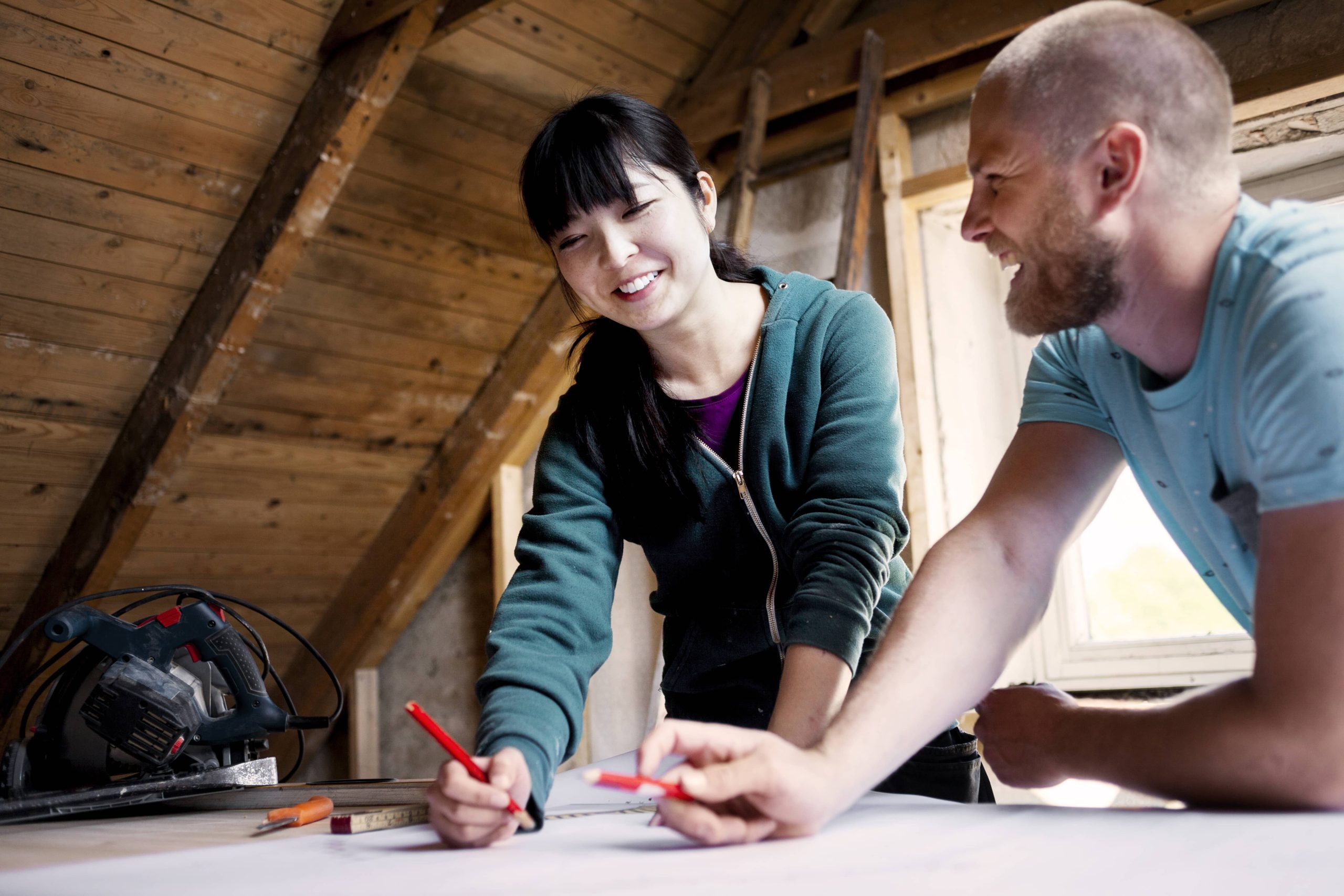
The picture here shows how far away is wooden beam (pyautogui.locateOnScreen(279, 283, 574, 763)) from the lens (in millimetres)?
3398

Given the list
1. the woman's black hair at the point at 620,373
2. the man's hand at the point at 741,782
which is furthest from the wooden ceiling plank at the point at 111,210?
the man's hand at the point at 741,782

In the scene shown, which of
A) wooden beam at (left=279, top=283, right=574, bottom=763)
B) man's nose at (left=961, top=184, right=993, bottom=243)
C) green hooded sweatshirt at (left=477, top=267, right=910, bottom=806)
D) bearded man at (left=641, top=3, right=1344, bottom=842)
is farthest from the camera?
wooden beam at (left=279, top=283, right=574, bottom=763)

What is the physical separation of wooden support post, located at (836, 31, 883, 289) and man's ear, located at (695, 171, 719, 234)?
129 centimetres

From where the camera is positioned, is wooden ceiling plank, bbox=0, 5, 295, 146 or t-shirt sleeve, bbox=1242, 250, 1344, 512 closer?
t-shirt sleeve, bbox=1242, 250, 1344, 512

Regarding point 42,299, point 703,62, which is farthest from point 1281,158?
point 42,299

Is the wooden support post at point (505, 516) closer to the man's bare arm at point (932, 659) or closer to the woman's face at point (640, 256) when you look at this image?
the woman's face at point (640, 256)

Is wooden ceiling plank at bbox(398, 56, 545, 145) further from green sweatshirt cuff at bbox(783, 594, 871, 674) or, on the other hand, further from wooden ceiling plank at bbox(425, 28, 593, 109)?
green sweatshirt cuff at bbox(783, 594, 871, 674)

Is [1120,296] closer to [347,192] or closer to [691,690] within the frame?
[691,690]

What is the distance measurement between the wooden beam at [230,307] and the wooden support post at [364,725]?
1.08 m

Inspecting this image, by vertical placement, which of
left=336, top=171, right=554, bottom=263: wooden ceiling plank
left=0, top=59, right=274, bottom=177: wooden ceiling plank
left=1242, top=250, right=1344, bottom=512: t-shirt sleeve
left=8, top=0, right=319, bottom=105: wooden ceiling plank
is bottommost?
left=1242, top=250, right=1344, bottom=512: t-shirt sleeve

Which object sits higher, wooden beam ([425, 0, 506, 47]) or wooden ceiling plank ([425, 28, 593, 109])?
wooden ceiling plank ([425, 28, 593, 109])

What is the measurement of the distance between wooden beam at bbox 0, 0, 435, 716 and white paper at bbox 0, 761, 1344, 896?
6.35 feet

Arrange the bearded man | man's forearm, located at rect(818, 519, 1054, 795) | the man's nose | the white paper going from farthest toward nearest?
the man's nose, man's forearm, located at rect(818, 519, 1054, 795), the bearded man, the white paper

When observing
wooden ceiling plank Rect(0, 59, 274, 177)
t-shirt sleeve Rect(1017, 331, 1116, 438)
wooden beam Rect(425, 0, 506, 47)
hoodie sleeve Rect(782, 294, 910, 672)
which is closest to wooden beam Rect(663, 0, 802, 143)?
wooden beam Rect(425, 0, 506, 47)
